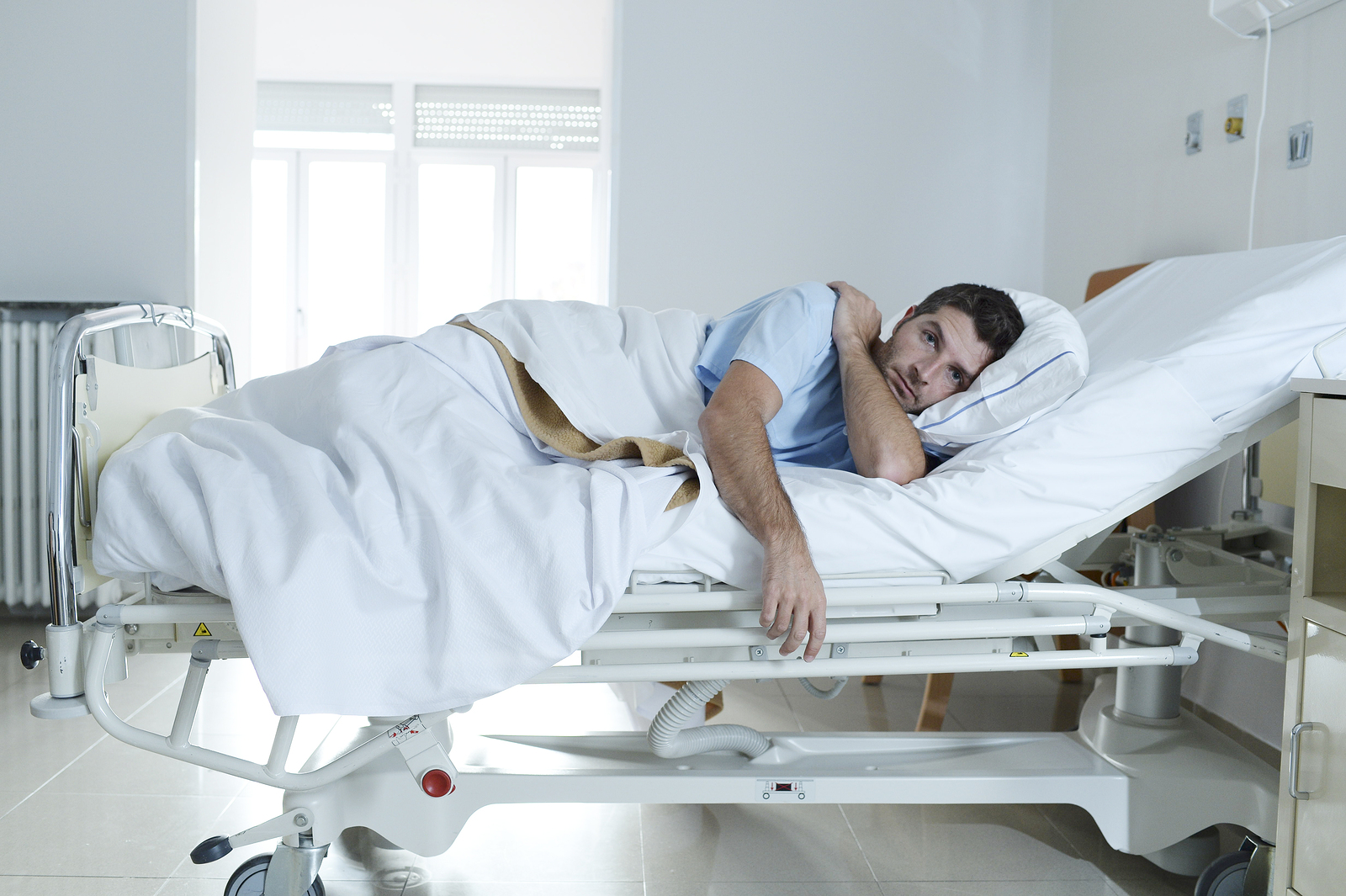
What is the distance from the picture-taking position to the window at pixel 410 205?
5961mm

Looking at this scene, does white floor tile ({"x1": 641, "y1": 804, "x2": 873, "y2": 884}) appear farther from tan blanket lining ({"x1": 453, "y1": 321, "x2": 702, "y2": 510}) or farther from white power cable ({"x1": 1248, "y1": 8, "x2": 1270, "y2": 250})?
white power cable ({"x1": 1248, "y1": 8, "x2": 1270, "y2": 250})

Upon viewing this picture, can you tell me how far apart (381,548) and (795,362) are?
25.7 inches

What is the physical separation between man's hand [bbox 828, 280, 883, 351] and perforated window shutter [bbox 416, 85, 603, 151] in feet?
15.6

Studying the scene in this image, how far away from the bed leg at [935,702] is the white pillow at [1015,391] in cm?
75

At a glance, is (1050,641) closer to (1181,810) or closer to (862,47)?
(1181,810)

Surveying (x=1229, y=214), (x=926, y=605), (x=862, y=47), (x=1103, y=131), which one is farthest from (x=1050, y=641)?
(x=862, y=47)

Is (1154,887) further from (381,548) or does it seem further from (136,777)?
(136,777)

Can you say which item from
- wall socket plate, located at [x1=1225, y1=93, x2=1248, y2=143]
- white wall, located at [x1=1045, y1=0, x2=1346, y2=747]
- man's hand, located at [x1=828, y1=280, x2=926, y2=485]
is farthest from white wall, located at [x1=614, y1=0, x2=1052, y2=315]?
man's hand, located at [x1=828, y1=280, x2=926, y2=485]

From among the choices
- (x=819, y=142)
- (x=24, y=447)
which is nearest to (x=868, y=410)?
(x=819, y=142)

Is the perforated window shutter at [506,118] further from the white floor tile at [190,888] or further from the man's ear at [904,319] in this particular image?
the white floor tile at [190,888]

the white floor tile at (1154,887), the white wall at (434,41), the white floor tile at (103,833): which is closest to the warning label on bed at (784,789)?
the white floor tile at (1154,887)

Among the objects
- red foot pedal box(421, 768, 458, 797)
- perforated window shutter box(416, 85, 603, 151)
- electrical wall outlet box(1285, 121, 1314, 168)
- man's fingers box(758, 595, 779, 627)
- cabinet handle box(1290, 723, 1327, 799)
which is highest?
perforated window shutter box(416, 85, 603, 151)

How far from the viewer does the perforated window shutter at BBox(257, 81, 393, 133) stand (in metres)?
5.92

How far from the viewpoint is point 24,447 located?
282 cm
